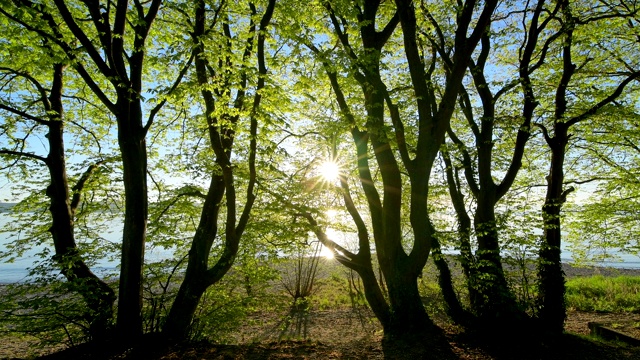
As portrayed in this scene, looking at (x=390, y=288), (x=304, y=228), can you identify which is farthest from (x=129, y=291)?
(x=390, y=288)

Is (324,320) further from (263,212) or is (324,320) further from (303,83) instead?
(303,83)

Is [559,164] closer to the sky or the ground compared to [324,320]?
closer to the sky

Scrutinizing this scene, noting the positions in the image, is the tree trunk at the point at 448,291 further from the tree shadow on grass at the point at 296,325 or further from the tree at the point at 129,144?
the tree at the point at 129,144

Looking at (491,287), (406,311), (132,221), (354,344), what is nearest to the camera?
(132,221)

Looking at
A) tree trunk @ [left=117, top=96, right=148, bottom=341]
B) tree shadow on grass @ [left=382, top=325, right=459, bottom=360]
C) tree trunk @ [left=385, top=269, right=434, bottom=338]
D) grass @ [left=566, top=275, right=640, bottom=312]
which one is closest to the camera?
tree shadow on grass @ [left=382, top=325, right=459, bottom=360]

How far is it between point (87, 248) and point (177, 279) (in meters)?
1.90

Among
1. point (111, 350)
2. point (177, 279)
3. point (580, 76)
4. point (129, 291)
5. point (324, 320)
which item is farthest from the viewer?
point (324, 320)

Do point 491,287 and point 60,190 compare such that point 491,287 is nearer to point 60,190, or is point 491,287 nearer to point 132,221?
point 132,221

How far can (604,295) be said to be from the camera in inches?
584

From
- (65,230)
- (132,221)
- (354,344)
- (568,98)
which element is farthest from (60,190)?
(568,98)

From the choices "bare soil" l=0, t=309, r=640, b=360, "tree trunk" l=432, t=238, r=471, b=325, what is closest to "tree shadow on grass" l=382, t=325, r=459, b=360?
"bare soil" l=0, t=309, r=640, b=360

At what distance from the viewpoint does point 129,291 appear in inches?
241

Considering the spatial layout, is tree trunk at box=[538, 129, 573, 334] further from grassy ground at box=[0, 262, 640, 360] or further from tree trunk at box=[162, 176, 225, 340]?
tree trunk at box=[162, 176, 225, 340]

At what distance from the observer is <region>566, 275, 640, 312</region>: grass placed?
12938mm
